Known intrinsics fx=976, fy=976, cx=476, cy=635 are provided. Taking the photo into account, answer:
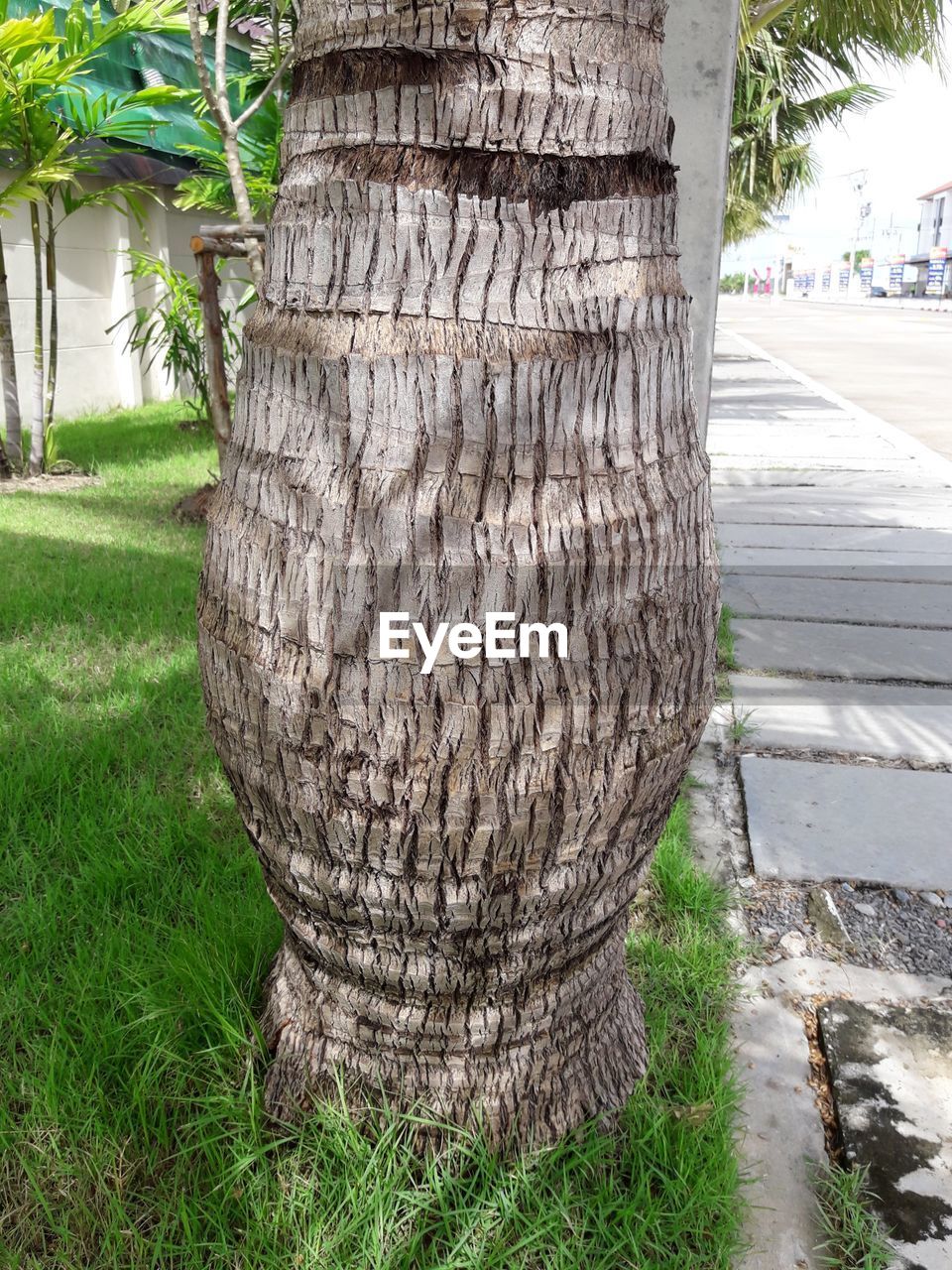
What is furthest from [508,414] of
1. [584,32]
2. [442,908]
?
[442,908]

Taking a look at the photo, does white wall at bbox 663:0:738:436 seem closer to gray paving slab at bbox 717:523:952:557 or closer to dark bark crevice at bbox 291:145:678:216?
dark bark crevice at bbox 291:145:678:216

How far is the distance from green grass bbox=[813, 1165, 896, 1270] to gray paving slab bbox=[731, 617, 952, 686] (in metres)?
2.33

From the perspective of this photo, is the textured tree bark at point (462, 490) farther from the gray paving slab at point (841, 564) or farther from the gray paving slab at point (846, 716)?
the gray paving slab at point (841, 564)

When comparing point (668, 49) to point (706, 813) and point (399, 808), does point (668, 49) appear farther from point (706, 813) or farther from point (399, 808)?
point (399, 808)

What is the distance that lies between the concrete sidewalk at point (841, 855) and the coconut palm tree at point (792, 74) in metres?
2.93

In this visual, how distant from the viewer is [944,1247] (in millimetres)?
1560

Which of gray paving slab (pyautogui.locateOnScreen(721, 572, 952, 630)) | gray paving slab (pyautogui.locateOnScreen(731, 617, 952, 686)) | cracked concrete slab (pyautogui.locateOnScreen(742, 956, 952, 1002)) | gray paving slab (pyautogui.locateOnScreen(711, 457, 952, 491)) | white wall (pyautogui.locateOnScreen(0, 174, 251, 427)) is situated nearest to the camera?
cracked concrete slab (pyautogui.locateOnScreen(742, 956, 952, 1002))

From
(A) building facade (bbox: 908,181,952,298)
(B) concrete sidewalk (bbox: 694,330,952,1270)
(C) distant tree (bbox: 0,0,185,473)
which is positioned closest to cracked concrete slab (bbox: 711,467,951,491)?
(B) concrete sidewalk (bbox: 694,330,952,1270)

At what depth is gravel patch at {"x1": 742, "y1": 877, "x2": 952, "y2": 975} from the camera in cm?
228

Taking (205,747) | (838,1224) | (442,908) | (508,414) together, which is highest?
(508,414)

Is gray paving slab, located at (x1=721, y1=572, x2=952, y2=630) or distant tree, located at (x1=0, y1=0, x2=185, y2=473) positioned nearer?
gray paving slab, located at (x1=721, y1=572, x2=952, y2=630)

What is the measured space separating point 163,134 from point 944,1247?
1006cm

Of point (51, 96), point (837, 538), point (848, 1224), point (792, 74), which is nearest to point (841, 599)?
point (837, 538)

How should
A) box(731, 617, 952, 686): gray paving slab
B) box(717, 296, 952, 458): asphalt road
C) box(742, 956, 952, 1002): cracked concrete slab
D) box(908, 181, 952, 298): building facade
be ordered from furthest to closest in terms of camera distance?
box(908, 181, 952, 298): building facade < box(717, 296, 952, 458): asphalt road < box(731, 617, 952, 686): gray paving slab < box(742, 956, 952, 1002): cracked concrete slab
